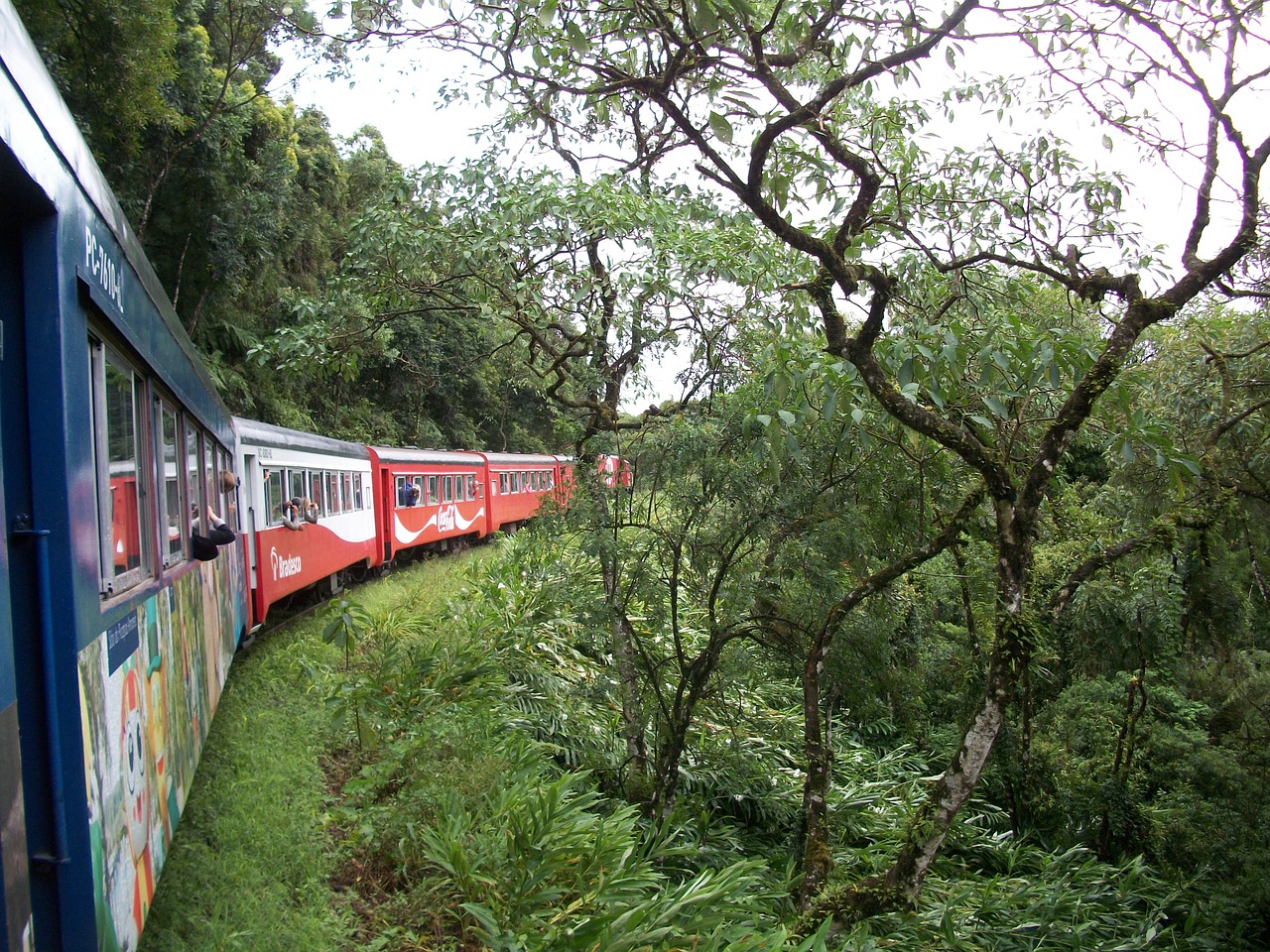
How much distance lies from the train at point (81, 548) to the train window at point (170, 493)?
2 cm

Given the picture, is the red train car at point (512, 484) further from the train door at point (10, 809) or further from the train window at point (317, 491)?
the train door at point (10, 809)

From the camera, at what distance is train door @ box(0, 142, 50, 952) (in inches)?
76.3

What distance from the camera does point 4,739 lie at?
1.87 m

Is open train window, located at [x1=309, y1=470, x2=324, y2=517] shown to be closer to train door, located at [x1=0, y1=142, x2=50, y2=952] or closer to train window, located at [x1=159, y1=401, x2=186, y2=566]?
train window, located at [x1=159, y1=401, x2=186, y2=566]

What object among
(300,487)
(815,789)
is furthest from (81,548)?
(300,487)

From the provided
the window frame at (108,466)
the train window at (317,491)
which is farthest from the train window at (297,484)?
the window frame at (108,466)

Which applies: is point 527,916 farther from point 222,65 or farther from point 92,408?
point 222,65

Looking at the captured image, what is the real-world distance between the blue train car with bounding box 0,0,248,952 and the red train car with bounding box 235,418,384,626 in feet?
19.9

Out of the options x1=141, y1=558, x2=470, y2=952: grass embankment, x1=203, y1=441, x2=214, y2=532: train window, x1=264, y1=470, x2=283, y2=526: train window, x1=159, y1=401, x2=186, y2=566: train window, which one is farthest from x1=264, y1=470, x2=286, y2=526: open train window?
x1=159, y1=401, x2=186, y2=566: train window

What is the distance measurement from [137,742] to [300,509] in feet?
27.2

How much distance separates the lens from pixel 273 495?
10.2 meters

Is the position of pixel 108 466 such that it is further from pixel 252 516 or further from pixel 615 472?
pixel 252 516

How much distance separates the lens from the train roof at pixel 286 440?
923cm

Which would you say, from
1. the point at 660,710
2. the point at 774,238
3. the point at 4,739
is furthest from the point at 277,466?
the point at 4,739
